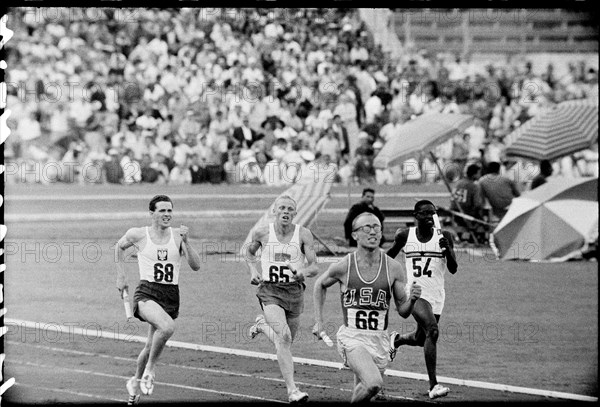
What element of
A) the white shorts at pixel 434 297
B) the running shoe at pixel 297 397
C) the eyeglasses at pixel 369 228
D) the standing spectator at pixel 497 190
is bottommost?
the running shoe at pixel 297 397

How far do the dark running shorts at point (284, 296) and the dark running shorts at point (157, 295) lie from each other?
0.80 metres

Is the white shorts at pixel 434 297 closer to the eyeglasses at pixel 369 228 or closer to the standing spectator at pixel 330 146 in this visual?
the eyeglasses at pixel 369 228

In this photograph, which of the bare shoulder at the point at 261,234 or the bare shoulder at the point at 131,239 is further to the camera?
the bare shoulder at the point at 261,234

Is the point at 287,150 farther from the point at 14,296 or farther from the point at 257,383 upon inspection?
the point at 257,383

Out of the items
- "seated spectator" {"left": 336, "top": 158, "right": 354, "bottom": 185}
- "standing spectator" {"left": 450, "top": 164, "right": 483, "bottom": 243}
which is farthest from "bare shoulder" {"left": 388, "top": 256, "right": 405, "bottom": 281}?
"standing spectator" {"left": 450, "top": 164, "right": 483, "bottom": 243}

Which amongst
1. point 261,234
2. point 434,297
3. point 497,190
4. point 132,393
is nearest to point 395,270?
point 434,297

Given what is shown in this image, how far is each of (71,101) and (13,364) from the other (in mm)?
8234

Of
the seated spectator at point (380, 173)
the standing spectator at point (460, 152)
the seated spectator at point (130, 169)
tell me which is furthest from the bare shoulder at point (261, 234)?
the standing spectator at point (460, 152)

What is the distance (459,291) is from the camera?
1469 centimetres

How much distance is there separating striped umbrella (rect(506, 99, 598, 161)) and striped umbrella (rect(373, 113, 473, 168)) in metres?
1.68

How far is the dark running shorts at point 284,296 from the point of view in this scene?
11555 millimetres

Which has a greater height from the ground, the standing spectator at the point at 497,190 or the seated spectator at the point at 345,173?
the seated spectator at the point at 345,173

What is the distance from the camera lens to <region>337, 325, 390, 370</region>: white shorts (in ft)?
34.3

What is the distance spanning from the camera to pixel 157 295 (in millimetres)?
11391
